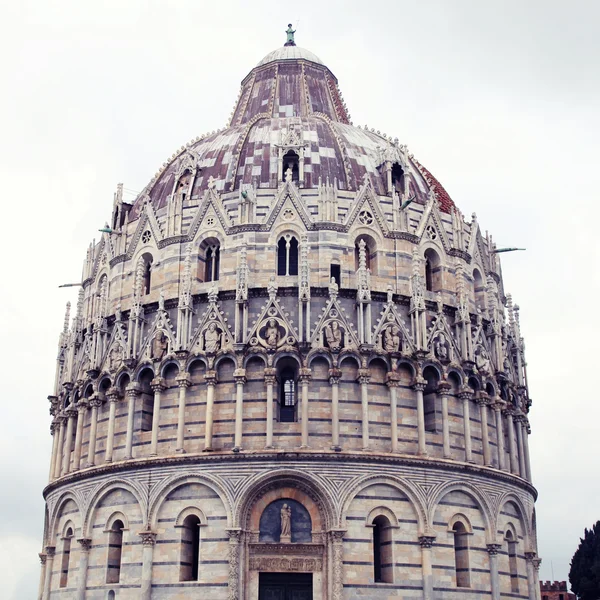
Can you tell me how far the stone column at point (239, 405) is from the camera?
108ft

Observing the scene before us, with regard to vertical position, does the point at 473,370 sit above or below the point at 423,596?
above

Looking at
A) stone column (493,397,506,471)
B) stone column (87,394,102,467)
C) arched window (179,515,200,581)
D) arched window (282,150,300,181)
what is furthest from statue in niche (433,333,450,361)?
stone column (87,394,102,467)

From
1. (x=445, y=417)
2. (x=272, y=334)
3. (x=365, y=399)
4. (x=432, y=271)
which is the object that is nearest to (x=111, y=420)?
(x=272, y=334)

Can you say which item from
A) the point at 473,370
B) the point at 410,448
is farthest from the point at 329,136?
the point at 410,448

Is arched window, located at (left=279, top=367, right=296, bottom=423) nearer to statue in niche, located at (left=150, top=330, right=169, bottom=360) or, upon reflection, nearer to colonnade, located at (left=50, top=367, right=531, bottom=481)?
colonnade, located at (left=50, top=367, right=531, bottom=481)

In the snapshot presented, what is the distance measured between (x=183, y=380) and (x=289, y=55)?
70.8 ft

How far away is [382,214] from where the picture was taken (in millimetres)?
37656

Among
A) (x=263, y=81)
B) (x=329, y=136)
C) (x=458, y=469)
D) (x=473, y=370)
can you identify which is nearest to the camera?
(x=458, y=469)

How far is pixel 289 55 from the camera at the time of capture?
48.1 metres

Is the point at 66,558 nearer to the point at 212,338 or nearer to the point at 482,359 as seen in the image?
the point at 212,338

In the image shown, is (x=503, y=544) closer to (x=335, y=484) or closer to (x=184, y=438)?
(x=335, y=484)

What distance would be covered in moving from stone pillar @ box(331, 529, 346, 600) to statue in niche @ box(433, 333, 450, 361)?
834cm

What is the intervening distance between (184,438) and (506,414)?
46.8 feet

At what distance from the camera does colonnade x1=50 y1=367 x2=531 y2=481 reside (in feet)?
109
